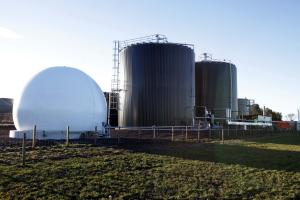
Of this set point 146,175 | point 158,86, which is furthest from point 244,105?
point 146,175

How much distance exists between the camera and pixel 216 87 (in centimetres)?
4106

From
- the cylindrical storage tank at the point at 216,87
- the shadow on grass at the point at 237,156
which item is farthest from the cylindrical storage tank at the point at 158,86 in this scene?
the shadow on grass at the point at 237,156

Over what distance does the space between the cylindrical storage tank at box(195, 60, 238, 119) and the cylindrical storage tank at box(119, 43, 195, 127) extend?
7687 millimetres

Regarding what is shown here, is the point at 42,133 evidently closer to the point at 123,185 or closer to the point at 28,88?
the point at 28,88

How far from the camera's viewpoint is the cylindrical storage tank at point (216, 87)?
4041 cm

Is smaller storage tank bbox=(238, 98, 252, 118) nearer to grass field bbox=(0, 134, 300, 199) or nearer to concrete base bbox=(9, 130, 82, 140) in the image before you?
concrete base bbox=(9, 130, 82, 140)

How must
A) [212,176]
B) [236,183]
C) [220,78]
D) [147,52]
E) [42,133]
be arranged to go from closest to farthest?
1. [236,183]
2. [212,176]
3. [42,133]
4. [147,52]
5. [220,78]

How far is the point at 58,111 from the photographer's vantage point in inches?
957

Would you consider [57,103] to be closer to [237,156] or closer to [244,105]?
[237,156]

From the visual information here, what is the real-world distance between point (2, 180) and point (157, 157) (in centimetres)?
611

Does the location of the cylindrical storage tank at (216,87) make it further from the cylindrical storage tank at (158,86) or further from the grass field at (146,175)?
the grass field at (146,175)

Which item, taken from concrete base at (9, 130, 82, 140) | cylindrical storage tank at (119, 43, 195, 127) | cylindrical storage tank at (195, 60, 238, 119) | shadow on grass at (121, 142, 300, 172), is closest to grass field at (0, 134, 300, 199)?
shadow on grass at (121, 142, 300, 172)

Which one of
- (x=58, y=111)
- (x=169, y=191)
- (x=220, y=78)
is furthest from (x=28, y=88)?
(x=220, y=78)

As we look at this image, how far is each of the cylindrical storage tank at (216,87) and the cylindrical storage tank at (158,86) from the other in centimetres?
769
